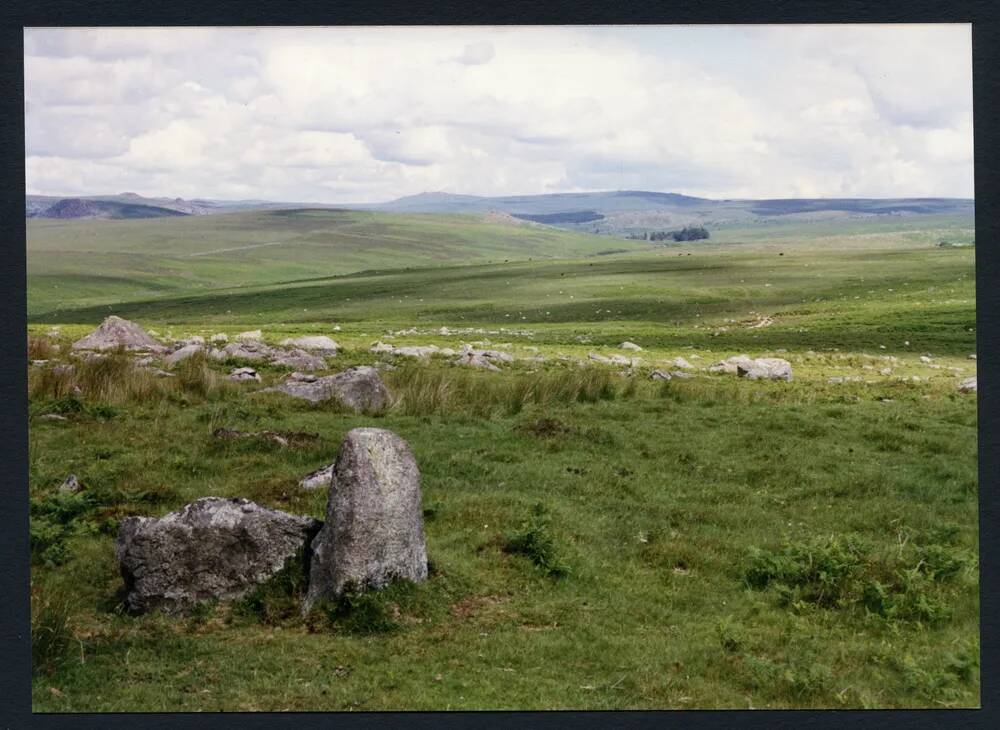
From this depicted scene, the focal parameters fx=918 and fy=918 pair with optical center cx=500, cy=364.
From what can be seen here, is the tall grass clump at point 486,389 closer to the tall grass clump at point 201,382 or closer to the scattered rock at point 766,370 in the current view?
the tall grass clump at point 201,382

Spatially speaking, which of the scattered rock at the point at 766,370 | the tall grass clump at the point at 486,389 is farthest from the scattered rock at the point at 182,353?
the scattered rock at the point at 766,370

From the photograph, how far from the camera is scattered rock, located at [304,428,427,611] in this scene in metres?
9.81

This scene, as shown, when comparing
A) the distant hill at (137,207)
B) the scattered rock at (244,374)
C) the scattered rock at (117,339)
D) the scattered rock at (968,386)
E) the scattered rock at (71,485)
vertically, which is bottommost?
the scattered rock at (71,485)

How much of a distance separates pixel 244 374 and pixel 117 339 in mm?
4509

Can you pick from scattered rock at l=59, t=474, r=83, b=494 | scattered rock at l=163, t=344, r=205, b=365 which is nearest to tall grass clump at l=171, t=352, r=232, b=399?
scattered rock at l=163, t=344, r=205, b=365

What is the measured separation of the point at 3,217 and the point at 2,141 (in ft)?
2.99

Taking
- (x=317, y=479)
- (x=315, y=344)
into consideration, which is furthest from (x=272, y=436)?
(x=315, y=344)

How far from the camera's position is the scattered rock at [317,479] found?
42.4 feet

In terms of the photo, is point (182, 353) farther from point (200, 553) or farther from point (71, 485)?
point (200, 553)

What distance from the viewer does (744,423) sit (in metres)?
18.0

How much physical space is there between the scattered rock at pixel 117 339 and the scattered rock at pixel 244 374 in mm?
3159

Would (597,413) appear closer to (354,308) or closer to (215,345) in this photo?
(215,345)

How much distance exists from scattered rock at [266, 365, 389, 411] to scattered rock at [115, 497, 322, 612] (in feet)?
24.5

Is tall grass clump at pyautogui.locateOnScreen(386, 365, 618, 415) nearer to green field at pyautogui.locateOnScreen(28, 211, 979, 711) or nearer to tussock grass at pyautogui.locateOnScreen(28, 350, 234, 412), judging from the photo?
green field at pyautogui.locateOnScreen(28, 211, 979, 711)
